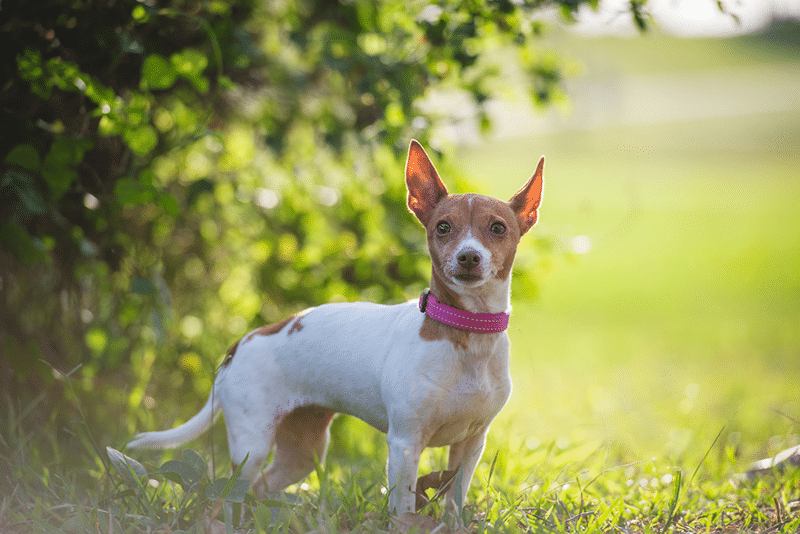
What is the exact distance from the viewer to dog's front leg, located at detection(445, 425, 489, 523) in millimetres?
2239

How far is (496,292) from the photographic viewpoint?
221cm

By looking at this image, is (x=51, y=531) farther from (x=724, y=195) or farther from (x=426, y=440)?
(x=724, y=195)

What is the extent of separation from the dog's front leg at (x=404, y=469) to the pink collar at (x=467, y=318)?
0.38 m

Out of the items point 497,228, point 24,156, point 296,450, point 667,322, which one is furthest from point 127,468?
point 667,322

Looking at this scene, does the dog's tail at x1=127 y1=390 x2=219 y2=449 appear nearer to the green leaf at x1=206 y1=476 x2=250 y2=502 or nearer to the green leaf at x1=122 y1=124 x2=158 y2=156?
the green leaf at x1=206 y1=476 x2=250 y2=502

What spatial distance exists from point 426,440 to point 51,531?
1.19 metres

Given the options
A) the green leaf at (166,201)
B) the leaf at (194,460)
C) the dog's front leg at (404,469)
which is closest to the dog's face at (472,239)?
the dog's front leg at (404,469)

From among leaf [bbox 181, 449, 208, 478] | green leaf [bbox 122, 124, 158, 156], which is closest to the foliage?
green leaf [bbox 122, 124, 158, 156]

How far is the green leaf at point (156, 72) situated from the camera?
8.84ft

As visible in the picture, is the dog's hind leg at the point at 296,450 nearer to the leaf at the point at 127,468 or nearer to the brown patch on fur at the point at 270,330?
the brown patch on fur at the point at 270,330

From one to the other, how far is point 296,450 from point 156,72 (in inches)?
63.1

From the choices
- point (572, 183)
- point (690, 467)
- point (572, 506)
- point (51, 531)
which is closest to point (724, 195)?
point (572, 183)

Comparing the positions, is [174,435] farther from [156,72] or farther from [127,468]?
[156,72]

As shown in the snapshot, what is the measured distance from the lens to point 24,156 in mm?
2535
